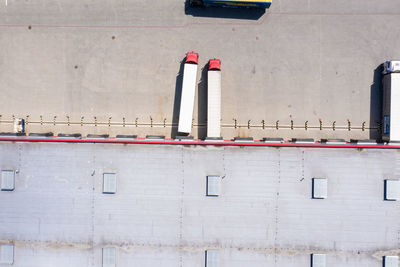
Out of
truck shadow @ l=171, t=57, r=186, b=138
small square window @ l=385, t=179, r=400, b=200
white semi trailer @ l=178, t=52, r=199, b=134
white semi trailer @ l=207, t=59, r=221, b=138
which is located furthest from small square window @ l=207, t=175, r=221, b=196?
small square window @ l=385, t=179, r=400, b=200

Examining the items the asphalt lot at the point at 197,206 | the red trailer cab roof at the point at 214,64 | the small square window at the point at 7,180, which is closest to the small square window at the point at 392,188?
the asphalt lot at the point at 197,206

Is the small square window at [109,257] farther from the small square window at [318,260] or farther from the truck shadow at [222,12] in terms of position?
the truck shadow at [222,12]

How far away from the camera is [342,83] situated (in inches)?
936

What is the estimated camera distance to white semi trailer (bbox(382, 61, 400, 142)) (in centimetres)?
2178

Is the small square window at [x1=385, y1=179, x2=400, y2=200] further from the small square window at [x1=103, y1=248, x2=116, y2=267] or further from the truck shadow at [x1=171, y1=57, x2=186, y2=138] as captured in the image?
the small square window at [x1=103, y1=248, x2=116, y2=267]

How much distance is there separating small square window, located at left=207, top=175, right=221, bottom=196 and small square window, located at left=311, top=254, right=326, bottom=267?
8.91 m

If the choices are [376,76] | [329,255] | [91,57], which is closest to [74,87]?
[91,57]

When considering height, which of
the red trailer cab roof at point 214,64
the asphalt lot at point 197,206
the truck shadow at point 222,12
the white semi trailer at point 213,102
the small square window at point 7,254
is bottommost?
the small square window at point 7,254

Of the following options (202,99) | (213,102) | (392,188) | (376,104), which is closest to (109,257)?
(213,102)

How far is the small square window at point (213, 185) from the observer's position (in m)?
18.6

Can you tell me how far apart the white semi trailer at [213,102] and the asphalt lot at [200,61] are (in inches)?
65.0

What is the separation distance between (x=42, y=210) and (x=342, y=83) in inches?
1150

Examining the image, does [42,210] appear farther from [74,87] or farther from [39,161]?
[74,87]

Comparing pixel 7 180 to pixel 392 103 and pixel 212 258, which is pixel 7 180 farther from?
pixel 392 103
